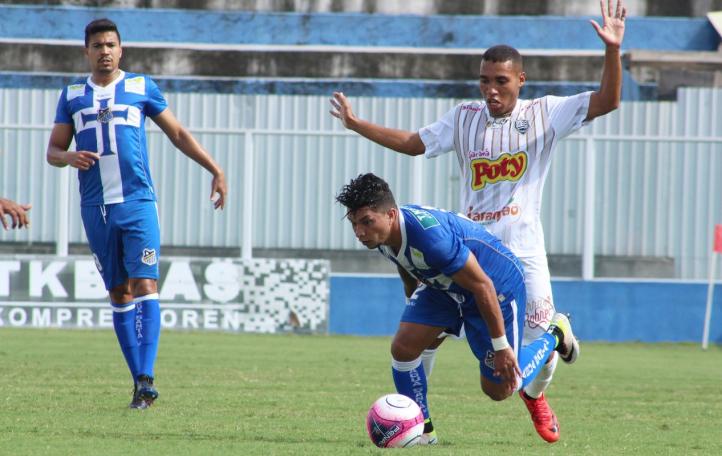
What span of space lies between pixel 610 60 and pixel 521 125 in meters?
0.61

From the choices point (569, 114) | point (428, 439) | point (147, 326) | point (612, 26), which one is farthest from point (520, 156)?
point (147, 326)

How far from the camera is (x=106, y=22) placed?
7992 millimetres

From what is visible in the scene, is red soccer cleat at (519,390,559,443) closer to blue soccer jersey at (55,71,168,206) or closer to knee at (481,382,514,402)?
knee at (481,382,514,402)

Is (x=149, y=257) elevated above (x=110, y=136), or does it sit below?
below

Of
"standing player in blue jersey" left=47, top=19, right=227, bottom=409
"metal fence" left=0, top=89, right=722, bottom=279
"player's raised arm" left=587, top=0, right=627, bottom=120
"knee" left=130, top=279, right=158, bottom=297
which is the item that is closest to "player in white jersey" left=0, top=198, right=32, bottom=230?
"standing player in blue jersey" left=47, top=19, right=227, bottom=409

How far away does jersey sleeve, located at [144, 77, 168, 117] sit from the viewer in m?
8.32

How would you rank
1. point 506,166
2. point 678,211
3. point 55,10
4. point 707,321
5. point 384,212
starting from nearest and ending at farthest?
point 384,212 < point 506,166 < point 707,321 < point 678,211 < point 55,10

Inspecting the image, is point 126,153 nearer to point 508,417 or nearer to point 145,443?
point 145,443

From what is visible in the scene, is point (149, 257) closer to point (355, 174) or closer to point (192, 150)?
point (192, 150)

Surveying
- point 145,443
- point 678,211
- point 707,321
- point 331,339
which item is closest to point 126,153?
point 145,443

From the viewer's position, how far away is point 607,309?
17859 mm

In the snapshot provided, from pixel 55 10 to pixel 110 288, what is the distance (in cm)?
1750

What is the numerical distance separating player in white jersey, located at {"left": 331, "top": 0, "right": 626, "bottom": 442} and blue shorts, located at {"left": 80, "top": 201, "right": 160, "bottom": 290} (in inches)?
76.1

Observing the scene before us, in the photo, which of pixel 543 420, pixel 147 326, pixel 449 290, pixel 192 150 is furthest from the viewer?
pixel 192 150
